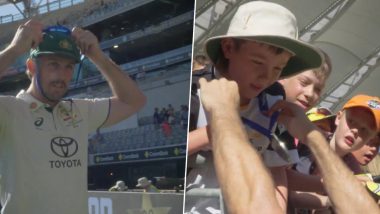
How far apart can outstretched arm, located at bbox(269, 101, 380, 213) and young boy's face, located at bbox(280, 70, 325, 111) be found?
0.69 ft

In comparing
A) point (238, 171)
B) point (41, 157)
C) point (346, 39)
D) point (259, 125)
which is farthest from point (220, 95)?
point (346, 39)

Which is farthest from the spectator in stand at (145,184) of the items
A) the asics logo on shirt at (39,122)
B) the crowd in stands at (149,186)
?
the asics logo on shirt at (39,122)

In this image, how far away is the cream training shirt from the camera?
951mm

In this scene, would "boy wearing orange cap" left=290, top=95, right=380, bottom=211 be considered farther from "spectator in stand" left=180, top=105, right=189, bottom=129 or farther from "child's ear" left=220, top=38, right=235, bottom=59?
A: "spectator in stand" left=180, top=105, right=189, bottom=129

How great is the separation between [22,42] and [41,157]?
0.22 m

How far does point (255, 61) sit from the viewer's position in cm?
61

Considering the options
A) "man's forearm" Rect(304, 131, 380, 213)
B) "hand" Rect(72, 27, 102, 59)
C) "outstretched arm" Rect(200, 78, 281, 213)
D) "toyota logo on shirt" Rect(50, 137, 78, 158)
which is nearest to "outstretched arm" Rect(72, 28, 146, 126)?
"hand" Rect(72, 27, 102, 59)

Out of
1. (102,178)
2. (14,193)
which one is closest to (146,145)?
→ (102,178)

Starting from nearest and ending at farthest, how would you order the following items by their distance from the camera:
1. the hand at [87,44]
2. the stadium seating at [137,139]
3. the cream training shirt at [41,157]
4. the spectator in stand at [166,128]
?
the cream training shirt at [41,157]
the hand at [87,44]
the stadium seating at [137,139]
the spectator in stand at [166,128]

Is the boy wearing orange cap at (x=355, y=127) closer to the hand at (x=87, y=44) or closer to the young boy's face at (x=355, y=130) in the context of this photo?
the young boy's face at (x=355, y=130)

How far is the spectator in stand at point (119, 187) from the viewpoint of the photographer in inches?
48.9

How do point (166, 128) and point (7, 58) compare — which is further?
point (166, 128)

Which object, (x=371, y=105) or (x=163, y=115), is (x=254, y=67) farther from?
(x=163, y=115)

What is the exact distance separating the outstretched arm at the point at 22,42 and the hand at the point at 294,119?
54cm
